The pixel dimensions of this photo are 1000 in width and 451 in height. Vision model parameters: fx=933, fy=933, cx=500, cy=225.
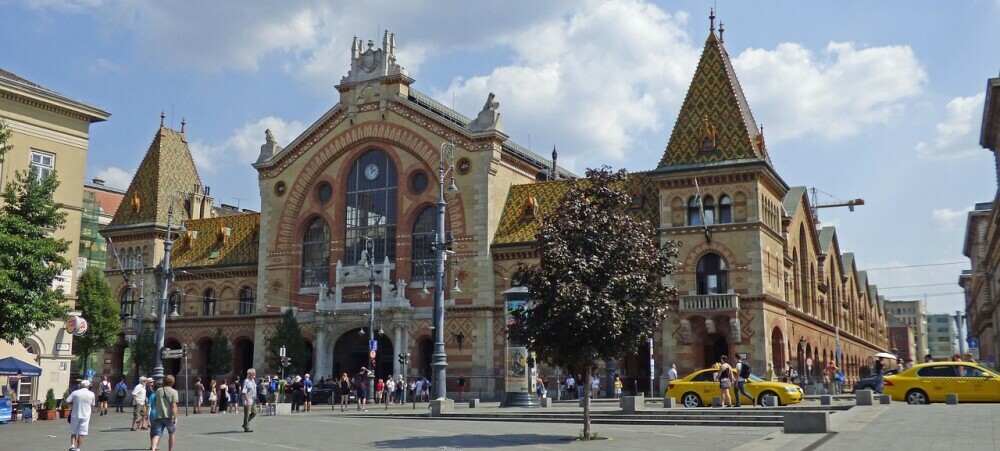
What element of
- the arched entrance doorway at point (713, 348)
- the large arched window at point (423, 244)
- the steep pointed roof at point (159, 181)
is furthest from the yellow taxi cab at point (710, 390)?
the steep pointed roof at point (159, 181)

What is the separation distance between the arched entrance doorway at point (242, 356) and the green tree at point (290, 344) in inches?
234

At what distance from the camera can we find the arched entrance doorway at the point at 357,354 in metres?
54.1

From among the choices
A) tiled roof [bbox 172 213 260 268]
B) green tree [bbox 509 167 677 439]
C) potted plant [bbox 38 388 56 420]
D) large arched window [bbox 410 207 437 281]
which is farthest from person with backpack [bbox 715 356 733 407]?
tiled roof [bbox 172 213 260 268]

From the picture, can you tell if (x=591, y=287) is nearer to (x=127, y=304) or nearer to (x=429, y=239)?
(x=429, y=239)

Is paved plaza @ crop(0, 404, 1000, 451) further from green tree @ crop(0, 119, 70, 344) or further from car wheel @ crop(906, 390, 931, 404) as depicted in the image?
green tree @ crop(0, 119, 70, 344)

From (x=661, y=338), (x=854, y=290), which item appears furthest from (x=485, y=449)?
(x=854, y=290)

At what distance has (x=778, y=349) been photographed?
4734 cm

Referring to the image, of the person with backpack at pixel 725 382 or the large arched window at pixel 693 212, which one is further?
the large arched window at pixel 693 212

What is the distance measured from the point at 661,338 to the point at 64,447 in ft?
99.3

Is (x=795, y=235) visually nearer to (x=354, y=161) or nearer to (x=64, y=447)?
(x=354, y=161)

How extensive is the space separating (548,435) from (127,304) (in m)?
47.9

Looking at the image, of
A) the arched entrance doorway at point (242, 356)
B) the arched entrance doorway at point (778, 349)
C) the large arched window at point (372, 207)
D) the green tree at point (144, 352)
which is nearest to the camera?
the arched entrance doorway at point (778, 349)

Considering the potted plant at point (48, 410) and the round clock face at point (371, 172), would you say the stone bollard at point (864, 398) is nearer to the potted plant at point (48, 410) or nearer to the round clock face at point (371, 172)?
the potted plant at point (48, 410)

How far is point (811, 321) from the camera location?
185 feet
